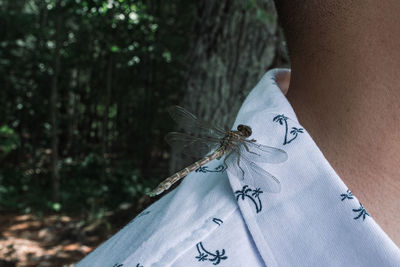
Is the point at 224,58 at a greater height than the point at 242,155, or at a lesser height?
greater

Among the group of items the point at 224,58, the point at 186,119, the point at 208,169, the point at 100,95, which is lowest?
the point at 208,169

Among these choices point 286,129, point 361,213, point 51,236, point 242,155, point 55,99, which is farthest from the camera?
point 55,99

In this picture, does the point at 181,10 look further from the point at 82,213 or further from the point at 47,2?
the point at 82,213

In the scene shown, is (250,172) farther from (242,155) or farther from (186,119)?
(186,119)

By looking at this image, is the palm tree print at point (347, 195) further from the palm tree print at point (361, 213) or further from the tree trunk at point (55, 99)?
the tree trunk at point (55, 99)

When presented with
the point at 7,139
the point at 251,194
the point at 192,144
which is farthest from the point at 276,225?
the point at 7,139

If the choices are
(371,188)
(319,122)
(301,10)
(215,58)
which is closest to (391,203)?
(371,188)

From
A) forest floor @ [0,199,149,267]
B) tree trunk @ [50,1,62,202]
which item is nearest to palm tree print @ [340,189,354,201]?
forest floor @ [0,199,149,267]
